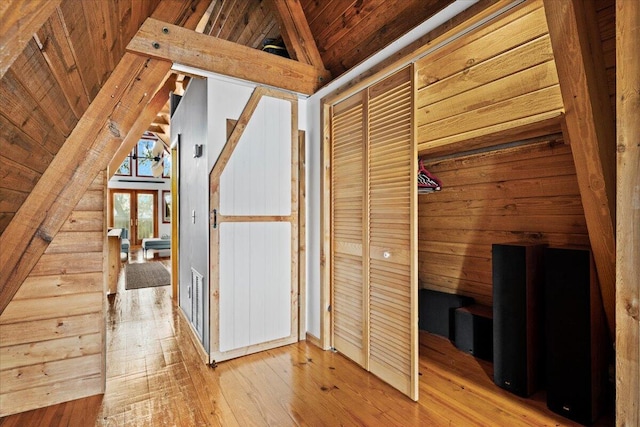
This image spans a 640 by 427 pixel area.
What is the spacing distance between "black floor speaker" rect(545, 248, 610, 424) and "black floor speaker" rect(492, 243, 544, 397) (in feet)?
0.47

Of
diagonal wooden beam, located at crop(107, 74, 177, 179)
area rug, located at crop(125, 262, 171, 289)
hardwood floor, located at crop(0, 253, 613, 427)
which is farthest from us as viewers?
area rug, located at crop(125, 262, 171, 289)

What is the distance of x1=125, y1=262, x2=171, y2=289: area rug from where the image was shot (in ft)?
17.2

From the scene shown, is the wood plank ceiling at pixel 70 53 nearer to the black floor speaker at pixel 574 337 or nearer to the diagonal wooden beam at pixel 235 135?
the diagonal wooden beam at pixel 235 135

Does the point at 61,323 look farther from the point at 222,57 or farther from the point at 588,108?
the point at 588,108

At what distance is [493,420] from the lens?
1.82 m

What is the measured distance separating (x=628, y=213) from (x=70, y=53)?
7.04 ft

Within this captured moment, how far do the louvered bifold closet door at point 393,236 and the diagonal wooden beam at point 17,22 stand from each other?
1.79 m

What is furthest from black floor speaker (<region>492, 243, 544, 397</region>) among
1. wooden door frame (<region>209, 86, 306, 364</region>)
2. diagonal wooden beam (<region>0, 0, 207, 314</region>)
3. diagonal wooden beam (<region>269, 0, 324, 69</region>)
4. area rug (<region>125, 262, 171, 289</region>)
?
area rug (<region>125, 262, 171, 289</region>)

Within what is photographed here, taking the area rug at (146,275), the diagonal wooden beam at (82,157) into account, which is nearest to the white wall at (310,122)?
the diagonal wooden beam at (82,157)

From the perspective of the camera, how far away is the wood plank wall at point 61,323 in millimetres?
1933

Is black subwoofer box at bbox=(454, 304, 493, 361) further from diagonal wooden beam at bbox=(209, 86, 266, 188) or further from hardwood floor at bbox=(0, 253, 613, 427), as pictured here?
diagonal wooden beam at bbox=(209, 86, 266, 188)

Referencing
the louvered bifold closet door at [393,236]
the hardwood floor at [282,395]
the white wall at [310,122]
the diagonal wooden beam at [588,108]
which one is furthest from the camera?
the white wall at [310,122]

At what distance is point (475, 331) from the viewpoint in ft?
8.57

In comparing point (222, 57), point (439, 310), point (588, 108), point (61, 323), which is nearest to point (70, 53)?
Result: point (222, 57)
